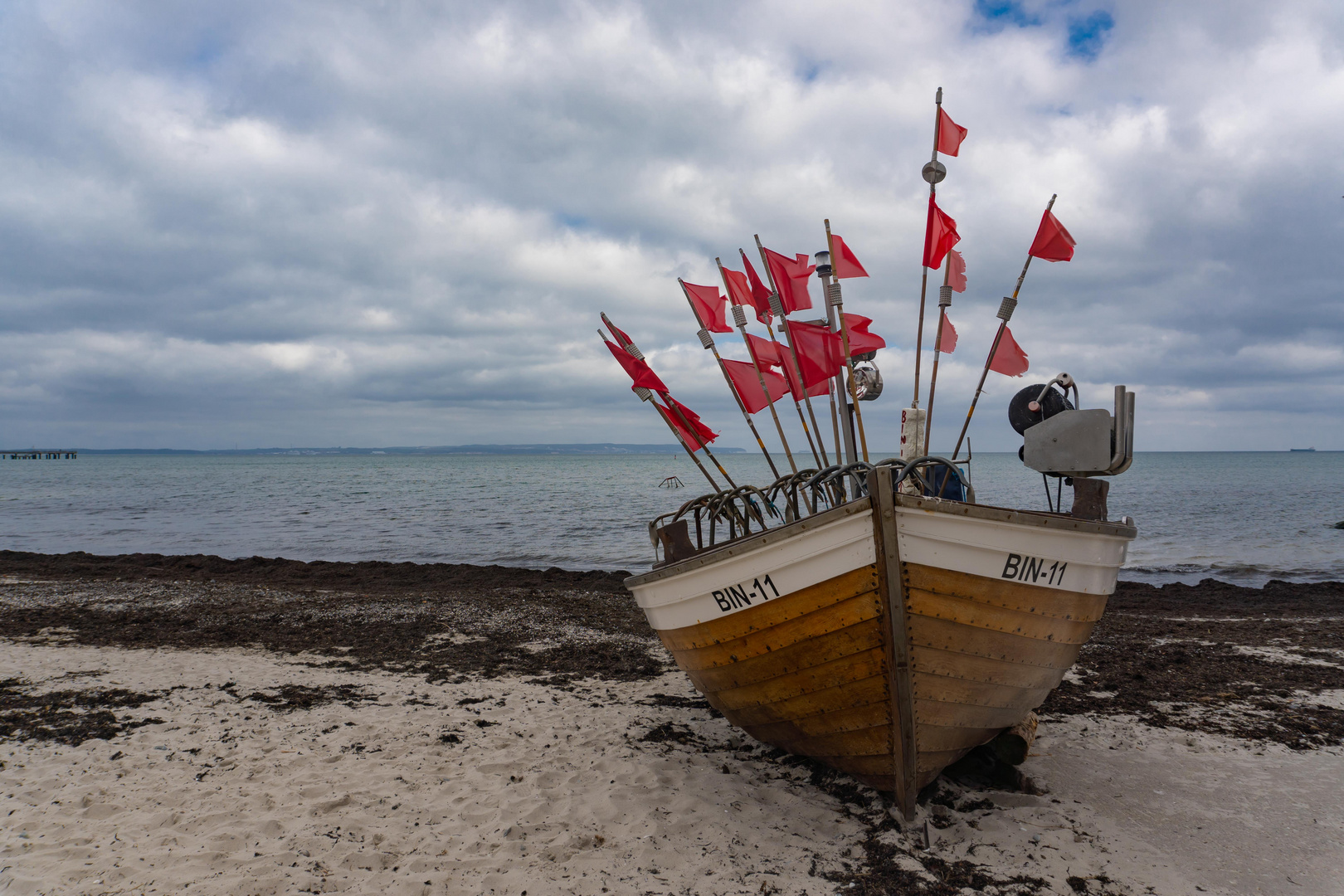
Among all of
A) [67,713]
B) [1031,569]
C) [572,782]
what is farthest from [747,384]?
[67,713]

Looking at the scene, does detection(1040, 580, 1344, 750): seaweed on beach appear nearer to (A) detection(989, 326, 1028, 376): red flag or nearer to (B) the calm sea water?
(A) detection(989, 326, 1028, 376): red flag

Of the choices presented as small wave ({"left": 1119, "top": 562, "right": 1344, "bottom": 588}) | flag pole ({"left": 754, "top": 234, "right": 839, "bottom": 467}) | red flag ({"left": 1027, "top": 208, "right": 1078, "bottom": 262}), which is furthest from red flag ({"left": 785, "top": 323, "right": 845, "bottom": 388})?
small wave ({"left": 1119, "top": 562, "right": 1344, "bottom": 588})

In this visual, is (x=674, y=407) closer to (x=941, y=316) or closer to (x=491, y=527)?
(x=941, y=316)

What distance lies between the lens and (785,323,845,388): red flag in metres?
5.70

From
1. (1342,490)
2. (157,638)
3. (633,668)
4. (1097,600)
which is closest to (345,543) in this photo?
(157,638)

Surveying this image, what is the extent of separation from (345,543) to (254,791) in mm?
18779

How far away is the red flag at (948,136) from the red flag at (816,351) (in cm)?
185

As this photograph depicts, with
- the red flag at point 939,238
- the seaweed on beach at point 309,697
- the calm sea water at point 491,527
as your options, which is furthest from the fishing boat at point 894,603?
the calm sea water at point 491,527

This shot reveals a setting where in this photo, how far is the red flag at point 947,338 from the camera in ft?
21.4

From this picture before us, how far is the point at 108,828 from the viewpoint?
14.0 ft

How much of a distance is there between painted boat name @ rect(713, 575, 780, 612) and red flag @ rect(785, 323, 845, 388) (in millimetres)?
2102

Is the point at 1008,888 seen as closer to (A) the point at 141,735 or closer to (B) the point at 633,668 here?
(B) the point at 633,668

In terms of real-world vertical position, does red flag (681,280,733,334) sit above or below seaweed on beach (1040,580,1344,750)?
above

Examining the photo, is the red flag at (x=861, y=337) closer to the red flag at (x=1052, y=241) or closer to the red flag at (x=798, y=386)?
the red flag at (x=798, y=386)
